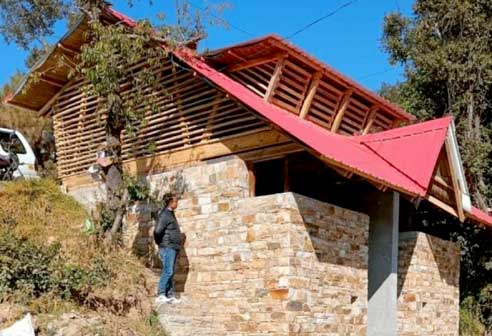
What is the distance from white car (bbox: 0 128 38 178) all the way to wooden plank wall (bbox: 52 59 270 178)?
237cm

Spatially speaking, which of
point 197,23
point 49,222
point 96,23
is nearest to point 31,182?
point 49,222

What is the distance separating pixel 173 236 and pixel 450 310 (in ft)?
23.0

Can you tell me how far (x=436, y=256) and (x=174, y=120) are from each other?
617 centimetres

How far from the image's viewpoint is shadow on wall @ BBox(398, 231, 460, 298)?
1305 cm

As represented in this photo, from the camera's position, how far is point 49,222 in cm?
1267

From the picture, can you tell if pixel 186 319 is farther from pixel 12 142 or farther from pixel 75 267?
pixel 12 142

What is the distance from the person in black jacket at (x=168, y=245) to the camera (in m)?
10.3

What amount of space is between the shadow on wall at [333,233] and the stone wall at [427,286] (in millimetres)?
2071

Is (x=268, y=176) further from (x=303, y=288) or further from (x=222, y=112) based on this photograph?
(x=303, y=288)

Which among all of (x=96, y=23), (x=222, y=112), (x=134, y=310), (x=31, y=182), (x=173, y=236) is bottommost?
(x=134, y=310)

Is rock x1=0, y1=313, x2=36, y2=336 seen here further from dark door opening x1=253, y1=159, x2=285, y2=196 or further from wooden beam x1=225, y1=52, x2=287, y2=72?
wooden beam x1=225, y1=52, x2=287, y2=72

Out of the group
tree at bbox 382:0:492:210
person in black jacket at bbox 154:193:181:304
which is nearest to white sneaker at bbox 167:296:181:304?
person in black jacket at bbox 154:193:181:304

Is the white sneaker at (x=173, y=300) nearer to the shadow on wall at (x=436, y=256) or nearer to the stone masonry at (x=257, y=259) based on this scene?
the stone masonry at (x=257, y=259)

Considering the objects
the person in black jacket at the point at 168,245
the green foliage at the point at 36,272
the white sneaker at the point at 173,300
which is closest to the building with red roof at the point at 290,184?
the white sneaker at the point at 173,300
